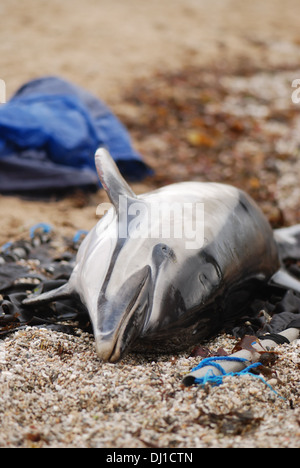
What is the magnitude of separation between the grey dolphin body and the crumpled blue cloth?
96.2 inches

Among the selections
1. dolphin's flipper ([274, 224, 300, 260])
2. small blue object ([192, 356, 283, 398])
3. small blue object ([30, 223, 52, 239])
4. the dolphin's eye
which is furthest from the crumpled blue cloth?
small blue object ([192, 356, 283, 398])

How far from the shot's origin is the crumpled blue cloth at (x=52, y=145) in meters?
5.55

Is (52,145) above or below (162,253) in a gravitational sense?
below

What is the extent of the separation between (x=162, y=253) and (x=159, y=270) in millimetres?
90

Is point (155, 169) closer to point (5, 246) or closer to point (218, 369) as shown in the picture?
point (5, 246)

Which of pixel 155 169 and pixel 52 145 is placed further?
pixel 155 169

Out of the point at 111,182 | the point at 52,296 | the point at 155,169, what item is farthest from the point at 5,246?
the point at 155,169

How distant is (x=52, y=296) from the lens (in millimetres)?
3227

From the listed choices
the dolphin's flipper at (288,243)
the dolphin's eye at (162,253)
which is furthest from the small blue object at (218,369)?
the dolphin's flipper at (288,243)

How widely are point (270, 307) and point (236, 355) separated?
0.77 m

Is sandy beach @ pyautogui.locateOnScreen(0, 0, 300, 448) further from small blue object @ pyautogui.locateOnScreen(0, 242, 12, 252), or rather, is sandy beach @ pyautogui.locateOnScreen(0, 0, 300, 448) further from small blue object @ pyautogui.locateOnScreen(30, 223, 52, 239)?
small blue object @ pyautogui.locateOnScreen(0, 242, 12, 252)
